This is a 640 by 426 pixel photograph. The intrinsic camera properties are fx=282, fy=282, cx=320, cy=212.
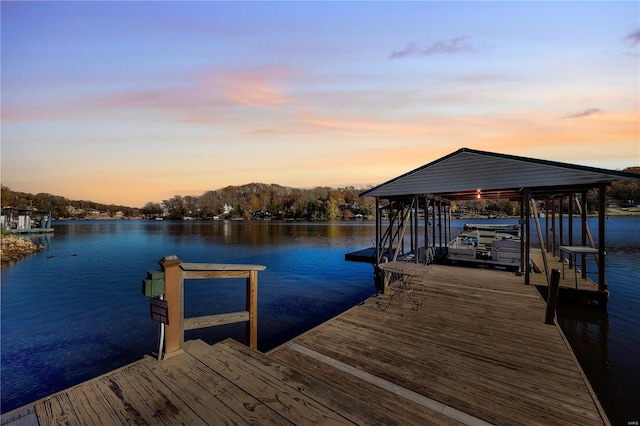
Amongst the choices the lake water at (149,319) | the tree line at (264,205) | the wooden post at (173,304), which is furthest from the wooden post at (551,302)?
the tree line at (264,205)

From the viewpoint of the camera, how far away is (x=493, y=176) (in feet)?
36.0

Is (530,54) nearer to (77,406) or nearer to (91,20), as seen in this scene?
(77,406)

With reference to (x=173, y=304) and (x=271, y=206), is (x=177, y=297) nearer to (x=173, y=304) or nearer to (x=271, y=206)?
(x=173, y=304)

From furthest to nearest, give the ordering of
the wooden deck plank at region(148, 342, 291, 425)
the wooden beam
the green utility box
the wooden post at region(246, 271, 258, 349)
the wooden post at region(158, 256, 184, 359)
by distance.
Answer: the wooden post at region(246, 271, 258, 349) < the wooden beam < the wooden post at region(158, 256, 184, 359) < the green utility box < the wooden deck plank at region(148, 342, 291, 425)

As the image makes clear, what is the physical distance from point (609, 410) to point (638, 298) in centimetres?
1128

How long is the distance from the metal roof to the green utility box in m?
11.3

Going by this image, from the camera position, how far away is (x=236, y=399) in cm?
288

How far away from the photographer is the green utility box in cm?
344

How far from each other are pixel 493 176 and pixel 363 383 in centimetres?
1009

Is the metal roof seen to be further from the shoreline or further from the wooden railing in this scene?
the shoreline

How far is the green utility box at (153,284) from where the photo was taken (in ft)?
11.3

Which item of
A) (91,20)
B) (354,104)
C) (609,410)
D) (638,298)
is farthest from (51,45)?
(638,298)

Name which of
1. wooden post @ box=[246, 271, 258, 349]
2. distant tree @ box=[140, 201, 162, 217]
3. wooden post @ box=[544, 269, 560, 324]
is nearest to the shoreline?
wooden post @ box=[246, 271, 258, 349]

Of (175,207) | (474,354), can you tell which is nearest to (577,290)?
(474,354)
